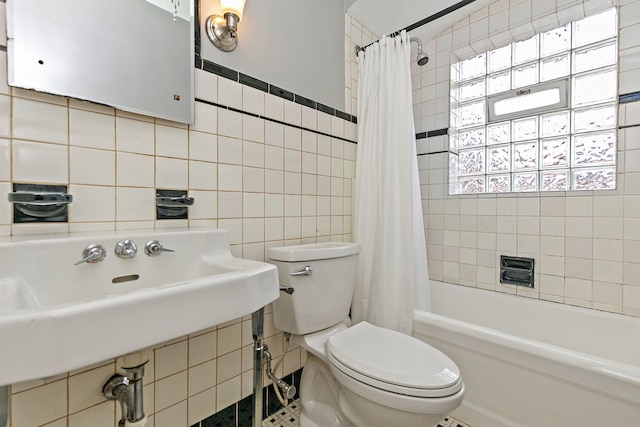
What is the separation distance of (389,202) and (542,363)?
3.01 ft

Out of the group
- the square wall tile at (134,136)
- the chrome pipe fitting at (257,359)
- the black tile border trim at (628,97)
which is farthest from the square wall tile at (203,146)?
the black tile border trim at (628,97)

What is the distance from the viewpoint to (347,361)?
100 cm

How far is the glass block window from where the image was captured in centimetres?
160

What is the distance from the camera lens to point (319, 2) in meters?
1.66

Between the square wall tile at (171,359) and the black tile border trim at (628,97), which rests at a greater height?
the black tile border trim at (628,97)

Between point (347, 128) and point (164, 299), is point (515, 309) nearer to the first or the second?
point (347, 128)

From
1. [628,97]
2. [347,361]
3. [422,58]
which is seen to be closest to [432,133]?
[422,58]

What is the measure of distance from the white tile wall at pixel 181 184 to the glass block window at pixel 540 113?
3.71 ft

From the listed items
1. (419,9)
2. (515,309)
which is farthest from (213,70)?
(515,309)

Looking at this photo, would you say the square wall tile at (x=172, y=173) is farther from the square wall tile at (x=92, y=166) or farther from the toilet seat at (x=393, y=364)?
the toilet seat at (x=393, y=364)

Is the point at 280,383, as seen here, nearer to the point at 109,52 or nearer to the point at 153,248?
the point at 153,248

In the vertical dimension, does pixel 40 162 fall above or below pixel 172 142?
below

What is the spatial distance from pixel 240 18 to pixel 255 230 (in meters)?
0.91

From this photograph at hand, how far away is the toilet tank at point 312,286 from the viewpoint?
47.1 inches
